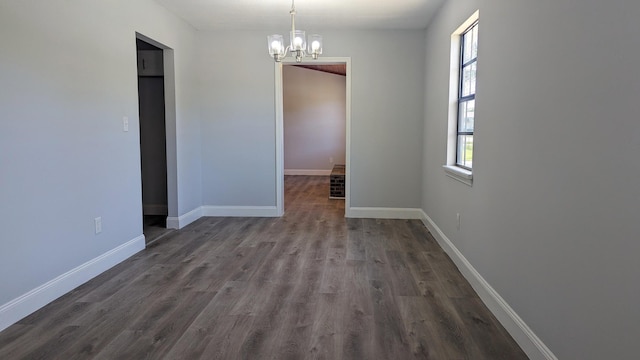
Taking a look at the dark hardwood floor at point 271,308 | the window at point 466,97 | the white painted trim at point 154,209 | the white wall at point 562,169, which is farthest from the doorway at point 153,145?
the white wall at point 562,169

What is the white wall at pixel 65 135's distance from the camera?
2510 mm

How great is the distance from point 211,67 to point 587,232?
4.90m

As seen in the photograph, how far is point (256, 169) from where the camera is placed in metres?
5.67

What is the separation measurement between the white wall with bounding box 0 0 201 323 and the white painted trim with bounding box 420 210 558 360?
289 centimetres

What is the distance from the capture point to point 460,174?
3.48 meters

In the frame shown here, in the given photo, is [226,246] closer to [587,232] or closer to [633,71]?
[587,232]

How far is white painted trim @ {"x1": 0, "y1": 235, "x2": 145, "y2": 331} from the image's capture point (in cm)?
248

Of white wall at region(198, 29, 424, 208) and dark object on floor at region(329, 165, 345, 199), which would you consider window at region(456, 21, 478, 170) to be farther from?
dark object on floor at region(329, 165, 345, 199)

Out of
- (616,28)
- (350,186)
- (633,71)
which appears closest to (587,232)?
(633,71)

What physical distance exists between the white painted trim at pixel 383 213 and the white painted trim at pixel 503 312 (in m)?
1.70

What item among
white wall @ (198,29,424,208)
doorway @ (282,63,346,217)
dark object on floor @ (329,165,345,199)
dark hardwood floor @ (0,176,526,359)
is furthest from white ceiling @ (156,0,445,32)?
doorway @ (282,63,346,217)

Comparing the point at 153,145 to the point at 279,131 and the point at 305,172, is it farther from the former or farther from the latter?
the point at 305,172

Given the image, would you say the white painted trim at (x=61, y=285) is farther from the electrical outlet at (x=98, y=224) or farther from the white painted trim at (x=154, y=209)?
the white painted trim at (x=154, y=209)

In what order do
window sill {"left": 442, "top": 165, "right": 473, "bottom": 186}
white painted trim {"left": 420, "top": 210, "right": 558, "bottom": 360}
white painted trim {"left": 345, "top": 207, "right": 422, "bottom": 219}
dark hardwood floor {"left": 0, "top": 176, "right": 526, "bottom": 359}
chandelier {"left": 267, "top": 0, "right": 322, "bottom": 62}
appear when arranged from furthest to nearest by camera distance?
1. white painted trim {"left": 345, "top": 207, "right": 422, "bottom": 219}
2. chandelier {"left": 267, "top": 0, "right": 322, "bottom": 62}
3. window sill {"left": 442, "top": 165, "right": 473, "bottom": 186}
4. dark hardwood floor {"left": 0, "top": 176, "right": 526, "bottom": 359}
5. white painted trim {"left": 420, "top": 210, "right": 558, "bottom": 360}
